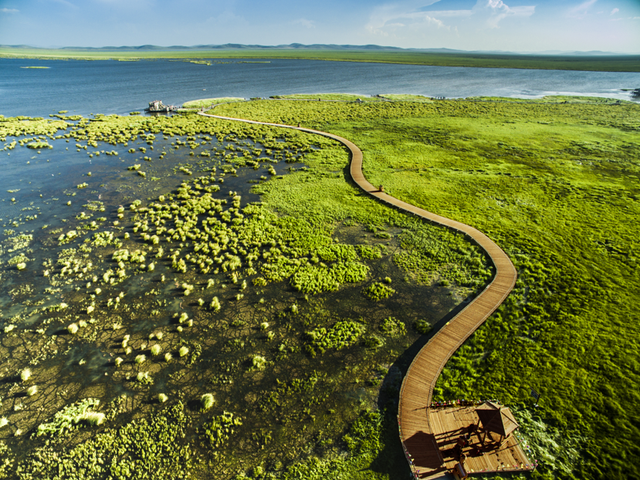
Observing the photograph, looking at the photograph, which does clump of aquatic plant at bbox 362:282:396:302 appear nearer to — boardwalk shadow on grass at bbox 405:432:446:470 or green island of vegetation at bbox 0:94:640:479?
green island of vegetation at bbox 0:94:640:479

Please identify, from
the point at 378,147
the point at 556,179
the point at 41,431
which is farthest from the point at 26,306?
the point at 556,179

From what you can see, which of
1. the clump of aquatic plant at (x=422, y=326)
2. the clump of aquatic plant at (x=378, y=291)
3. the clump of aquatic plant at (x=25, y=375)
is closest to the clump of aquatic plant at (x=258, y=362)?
the clump of aquatic plant at (x=378, y=291)

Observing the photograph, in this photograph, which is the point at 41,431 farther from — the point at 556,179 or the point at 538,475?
the point at 556,179

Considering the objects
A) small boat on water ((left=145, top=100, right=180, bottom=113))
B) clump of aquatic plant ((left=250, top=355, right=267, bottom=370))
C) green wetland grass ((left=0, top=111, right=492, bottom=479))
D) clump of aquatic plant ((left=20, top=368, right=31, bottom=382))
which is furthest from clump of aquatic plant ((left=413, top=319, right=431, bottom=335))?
small boat on water ((left=145, top=100, right=180, bottom=113))

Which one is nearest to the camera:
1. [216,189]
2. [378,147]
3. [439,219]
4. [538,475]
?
[538,475]

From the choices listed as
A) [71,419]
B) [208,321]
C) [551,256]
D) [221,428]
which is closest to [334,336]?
[221,428]

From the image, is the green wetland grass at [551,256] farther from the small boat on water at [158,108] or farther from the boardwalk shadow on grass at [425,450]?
the small boat on water at [158,108]

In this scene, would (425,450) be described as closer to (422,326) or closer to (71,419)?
(422,326)
